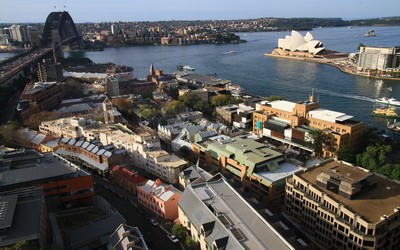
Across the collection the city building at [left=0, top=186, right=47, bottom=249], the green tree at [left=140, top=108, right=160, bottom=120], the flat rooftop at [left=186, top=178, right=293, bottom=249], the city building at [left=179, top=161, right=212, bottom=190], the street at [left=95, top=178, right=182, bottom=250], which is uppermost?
the city building at [left=0, top=186, right=47, bottom=249]

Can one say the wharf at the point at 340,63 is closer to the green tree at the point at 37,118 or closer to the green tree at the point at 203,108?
the green tree at the point at 203,108

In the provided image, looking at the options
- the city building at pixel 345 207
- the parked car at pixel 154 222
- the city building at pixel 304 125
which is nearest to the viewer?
the city building at pixel 345 207

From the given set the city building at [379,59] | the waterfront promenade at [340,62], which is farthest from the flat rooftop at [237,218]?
the city building at [379,59]

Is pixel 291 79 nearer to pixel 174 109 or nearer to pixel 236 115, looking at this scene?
pixel 236 115

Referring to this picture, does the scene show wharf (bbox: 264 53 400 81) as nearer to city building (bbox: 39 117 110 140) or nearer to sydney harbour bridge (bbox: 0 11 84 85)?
city building (bbox: 39 117 110 140)

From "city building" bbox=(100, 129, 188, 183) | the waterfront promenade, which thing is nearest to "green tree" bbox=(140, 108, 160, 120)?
"city building" bbox=(100, 129, 188, 183)

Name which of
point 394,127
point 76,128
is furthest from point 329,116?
point 76,128

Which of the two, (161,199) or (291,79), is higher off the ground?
(161,199)
